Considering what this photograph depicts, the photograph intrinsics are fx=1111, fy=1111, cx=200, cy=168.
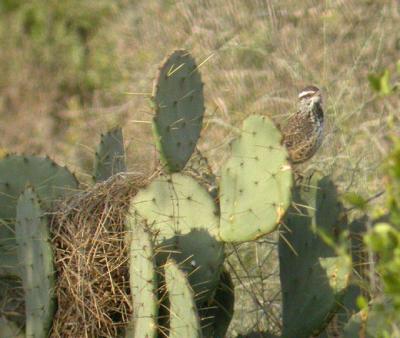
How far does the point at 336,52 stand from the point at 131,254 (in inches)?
173

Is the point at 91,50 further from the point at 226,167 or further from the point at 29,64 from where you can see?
the point at 226,167

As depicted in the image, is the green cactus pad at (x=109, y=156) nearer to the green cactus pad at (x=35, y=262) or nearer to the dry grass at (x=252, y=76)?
the green cactus pad at (x=35, y=262)

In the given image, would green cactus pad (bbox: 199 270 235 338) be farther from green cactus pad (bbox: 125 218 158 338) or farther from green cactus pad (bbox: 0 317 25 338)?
green cactus pad (bbox: 0 317 25 338)

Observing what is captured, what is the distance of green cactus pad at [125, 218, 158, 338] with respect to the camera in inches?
168

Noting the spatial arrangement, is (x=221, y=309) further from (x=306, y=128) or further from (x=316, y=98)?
(x=316, y=98)

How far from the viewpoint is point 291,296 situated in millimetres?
4652

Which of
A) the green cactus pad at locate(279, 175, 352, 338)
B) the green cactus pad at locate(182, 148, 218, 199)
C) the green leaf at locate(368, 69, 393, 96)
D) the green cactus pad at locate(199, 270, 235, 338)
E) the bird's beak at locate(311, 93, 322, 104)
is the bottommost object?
the green cactus pad at locate(199, 270, 235, 338)

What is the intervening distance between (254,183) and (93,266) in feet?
2.76

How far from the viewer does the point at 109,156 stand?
520cm

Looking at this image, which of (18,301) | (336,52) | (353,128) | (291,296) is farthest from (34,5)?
(291,296)

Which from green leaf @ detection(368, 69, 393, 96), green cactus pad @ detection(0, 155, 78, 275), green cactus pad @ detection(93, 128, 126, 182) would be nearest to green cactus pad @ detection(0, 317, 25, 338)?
green cactus pad @ detection(0, 155, 78, 275)

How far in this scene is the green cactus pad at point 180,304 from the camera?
13.6ft

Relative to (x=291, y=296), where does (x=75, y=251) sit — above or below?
above

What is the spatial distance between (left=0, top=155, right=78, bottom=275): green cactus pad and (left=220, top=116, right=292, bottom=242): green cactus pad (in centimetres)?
93
